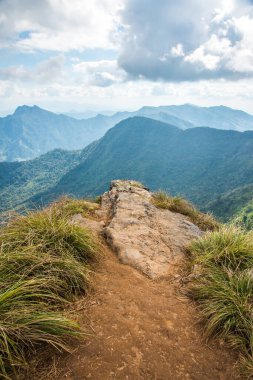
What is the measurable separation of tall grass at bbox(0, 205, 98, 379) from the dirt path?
1.05 ft

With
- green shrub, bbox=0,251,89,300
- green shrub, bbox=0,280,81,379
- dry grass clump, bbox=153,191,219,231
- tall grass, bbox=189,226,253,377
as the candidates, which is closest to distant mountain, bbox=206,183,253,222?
dry grass clump, bbox=153,191,219,231

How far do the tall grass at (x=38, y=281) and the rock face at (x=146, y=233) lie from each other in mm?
1059

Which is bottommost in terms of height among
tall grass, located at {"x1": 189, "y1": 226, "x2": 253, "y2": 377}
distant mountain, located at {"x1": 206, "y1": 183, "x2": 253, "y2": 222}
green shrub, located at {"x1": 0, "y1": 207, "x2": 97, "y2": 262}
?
distant mountain, located at {"x1": 206, "y1": 183, "x2": 253, "y2": 222}

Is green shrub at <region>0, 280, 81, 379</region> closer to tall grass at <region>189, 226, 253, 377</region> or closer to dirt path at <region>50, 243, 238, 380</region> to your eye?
dirt path at <region>50, 243, 238, 380</region>

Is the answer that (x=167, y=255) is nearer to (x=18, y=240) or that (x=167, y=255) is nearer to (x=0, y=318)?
(x=18, y=240)

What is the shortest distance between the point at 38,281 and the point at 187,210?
7.02 m

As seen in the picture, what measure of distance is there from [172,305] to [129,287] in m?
0.88

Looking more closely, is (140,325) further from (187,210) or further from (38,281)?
(187,210)

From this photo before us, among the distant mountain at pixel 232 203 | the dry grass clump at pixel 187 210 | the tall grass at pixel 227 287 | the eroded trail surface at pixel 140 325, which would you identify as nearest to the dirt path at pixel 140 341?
the eroded trail surface at pixel 140 325

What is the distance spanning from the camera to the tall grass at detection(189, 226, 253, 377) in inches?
187

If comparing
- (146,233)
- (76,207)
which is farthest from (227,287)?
(76,207)

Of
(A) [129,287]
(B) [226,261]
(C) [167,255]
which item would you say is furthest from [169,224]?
(A) [129,287]

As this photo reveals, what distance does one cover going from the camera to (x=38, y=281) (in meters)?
4.90

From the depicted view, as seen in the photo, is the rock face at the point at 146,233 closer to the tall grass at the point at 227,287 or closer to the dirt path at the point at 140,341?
the tall grass at the point at 227,287
